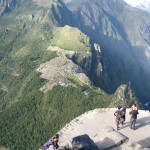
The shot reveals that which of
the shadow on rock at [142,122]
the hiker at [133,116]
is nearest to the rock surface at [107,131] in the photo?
the shadow on rock at [142,122]

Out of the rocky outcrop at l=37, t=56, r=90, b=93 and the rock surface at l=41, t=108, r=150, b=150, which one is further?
the rocky outcrop at l=37, t=56, r=90, b=93

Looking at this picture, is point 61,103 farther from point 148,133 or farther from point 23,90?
point 148,133

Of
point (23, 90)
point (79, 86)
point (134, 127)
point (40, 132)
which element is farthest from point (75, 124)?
point (23, 90)

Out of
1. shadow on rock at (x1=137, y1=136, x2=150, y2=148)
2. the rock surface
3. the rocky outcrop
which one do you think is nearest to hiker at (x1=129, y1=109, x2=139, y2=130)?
the rock surface

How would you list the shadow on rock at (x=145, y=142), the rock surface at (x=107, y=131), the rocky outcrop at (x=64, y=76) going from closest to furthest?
the rock surface at (x=107, y=131) < the shadow on rock at (x=145, y=142) < the rocky outcrop at (x=64, y=76)

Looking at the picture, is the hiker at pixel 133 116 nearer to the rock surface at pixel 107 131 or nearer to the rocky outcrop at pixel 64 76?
the rock surface at pixel 107 131

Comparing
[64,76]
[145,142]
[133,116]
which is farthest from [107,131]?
[64,76]

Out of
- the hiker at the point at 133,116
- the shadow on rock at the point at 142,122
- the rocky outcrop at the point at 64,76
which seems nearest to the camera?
the hiker at the point at 133,116

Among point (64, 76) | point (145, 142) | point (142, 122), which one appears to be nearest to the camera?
point (145, 142)

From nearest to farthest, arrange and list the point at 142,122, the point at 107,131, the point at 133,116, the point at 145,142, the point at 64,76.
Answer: the point at 107,131 → the point at 145,142 → the point at 133,116 → the point at 142,122 → the point at 64,76

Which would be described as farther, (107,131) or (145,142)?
(145,142)

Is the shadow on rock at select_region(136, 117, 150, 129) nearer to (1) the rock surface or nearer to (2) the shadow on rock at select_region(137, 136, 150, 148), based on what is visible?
(1) the rock surface

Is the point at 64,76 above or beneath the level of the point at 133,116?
beneath

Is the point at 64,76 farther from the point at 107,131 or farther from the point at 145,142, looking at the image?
the point at 107,131
